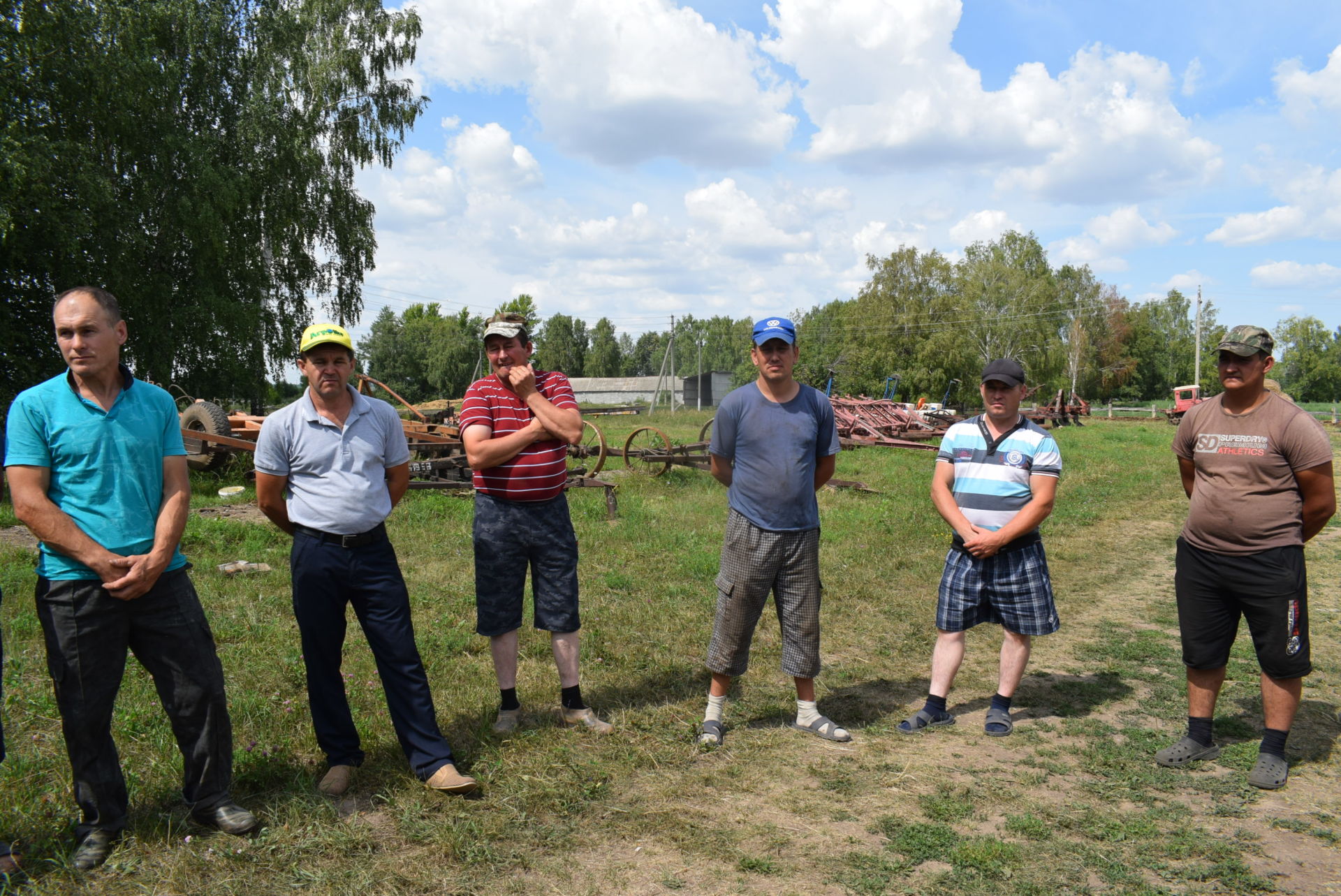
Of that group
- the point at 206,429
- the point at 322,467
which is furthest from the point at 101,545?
the point at 206,429

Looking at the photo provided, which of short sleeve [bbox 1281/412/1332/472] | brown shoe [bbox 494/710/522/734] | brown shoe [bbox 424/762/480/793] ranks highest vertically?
short sleeve [bbox 1281/412/1332/472]

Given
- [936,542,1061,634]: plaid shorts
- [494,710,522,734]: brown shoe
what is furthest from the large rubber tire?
[936,542,1061,634]: plaid shorts

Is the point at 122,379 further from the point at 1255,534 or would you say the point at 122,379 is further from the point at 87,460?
the point at 1255,534

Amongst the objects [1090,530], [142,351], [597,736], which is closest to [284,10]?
[142,351]

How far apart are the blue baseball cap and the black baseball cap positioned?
3.11 ft

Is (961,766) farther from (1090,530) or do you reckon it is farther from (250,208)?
(250,208)

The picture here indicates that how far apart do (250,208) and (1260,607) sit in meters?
22.5

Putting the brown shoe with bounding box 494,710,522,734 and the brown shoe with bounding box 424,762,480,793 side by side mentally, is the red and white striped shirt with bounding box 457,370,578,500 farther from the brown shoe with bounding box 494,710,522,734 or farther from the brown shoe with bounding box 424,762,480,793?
the brown shoe with bounding box 424,762,480,793

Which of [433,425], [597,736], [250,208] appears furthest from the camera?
[250,208]

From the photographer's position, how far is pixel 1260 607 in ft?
12.3

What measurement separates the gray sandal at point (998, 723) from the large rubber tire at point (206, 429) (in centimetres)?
984

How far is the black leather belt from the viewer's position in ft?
11.0

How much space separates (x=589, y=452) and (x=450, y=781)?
10.7 metres

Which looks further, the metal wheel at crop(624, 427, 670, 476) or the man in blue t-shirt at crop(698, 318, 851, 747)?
the metal wheel at crop(624, 427, 670, 476)
